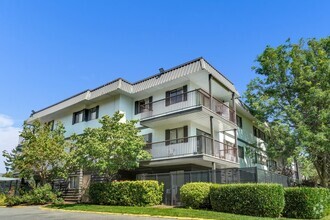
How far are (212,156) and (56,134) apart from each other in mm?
12519

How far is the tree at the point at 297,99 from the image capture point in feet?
75.8

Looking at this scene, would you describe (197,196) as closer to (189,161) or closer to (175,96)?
(189,161)

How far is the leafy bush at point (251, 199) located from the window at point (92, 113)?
15091 millimetres

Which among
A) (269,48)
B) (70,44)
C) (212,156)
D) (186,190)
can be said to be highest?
(269,48)

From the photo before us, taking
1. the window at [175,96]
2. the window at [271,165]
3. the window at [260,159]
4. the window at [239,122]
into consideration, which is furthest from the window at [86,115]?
the window at [271,165]

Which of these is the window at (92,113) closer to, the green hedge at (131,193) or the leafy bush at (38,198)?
the leafy bush at (38,198)

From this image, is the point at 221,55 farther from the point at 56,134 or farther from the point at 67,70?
the point at 56,134

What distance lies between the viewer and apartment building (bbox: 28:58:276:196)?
20719 mm

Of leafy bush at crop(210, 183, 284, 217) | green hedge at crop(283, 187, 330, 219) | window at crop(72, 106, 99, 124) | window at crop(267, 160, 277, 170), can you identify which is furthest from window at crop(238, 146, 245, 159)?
leafy bush at crop(210, 183, 284, 217)

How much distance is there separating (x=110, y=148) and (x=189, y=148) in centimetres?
520

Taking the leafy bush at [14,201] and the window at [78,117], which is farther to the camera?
the window at [78,117]

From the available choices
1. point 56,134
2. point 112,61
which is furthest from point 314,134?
point 56,134

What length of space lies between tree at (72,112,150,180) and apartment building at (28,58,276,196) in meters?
2.13

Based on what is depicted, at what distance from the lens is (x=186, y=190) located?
55.1 feet
